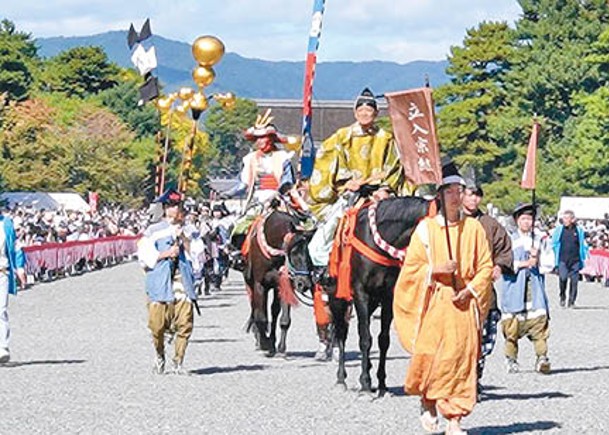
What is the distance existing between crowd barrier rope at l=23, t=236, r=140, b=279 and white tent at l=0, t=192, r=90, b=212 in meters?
9.05

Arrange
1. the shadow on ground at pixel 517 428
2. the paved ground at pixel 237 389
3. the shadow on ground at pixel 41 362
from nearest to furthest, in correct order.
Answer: the shadow on ground at pixel 517 428
the paved ground at pixel 237 389
the shadow on ground at pixel 41 362

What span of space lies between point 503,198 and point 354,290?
151ft

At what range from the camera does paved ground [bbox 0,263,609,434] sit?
10.7 metres

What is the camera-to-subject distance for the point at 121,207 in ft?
237

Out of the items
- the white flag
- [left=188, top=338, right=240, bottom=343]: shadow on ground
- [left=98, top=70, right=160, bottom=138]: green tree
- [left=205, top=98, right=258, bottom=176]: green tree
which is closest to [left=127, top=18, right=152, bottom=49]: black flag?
the white flag

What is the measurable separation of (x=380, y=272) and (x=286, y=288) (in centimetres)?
368

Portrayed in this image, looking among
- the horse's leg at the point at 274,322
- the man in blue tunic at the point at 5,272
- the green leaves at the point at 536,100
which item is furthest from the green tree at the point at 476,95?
the man in blue tunic at the point at 5,272

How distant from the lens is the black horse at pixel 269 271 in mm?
16047

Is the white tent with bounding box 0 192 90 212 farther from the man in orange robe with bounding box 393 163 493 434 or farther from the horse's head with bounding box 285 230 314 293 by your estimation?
the man in orange robe with bounding box 393 163 493 434

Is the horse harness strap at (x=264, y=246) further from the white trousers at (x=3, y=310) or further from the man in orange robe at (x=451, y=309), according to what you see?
the man in orange robe at (x=451, y=309)

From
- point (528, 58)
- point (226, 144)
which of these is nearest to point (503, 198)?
point (528, 58)

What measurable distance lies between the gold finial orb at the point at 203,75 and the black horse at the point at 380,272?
13.0 m

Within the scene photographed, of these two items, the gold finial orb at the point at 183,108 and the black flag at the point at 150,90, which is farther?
the gold finial orb at the point at 183,108

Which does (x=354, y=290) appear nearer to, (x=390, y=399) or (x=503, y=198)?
(x=390, y=399)
